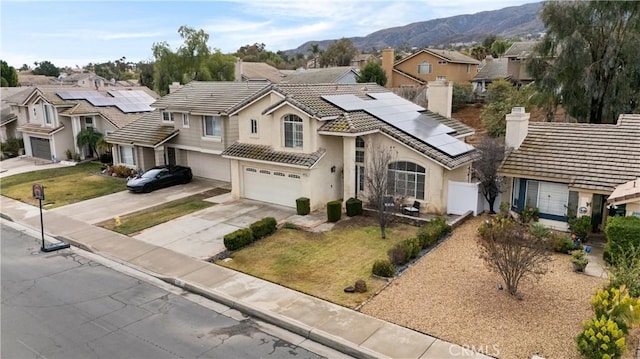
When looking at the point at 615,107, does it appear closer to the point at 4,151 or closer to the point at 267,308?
the point at 267,308

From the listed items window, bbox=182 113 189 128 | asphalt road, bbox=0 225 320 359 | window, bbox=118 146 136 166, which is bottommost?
asphalt road, bbox=0 225 320 359

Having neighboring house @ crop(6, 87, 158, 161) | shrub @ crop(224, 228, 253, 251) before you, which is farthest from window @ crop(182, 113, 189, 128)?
shrub @ crop(224, 228, 253, 251)

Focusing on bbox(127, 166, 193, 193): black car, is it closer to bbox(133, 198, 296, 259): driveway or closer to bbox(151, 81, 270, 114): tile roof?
bbox(151, 81, 270, 114): tile roof

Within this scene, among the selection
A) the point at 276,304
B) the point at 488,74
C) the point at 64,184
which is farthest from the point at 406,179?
the point at 488,74

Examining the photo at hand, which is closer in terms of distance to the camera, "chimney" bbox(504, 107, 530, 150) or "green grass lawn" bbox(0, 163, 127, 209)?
"chimney" bbox(504, 107, 530, 150)

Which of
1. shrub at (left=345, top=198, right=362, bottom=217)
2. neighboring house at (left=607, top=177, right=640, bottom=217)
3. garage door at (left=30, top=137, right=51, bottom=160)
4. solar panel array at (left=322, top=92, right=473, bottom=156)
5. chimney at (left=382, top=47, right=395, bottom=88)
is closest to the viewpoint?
neighboring house at (left=607, top=177, right=640, bottom=217)

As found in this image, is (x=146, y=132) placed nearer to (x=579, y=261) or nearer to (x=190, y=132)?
(x=190, y=132)

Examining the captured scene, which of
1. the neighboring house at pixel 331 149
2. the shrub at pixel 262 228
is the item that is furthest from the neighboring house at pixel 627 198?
the shrub at pixel 262 228

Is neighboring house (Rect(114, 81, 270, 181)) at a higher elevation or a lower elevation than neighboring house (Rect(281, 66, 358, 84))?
lower
